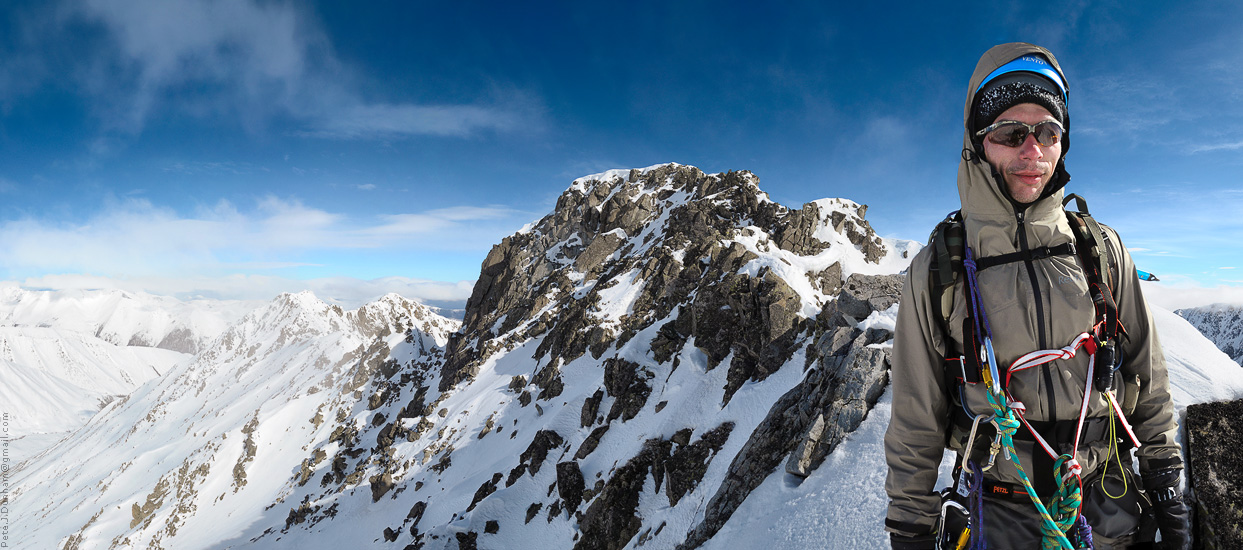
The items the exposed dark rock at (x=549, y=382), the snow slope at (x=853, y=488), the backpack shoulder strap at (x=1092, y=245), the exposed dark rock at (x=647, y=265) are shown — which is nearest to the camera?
the backpack shoulder strap at (x=1092, y=245)

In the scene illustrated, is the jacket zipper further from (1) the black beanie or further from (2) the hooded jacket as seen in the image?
(1) the black beanie

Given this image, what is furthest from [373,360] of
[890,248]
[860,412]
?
[860,412]

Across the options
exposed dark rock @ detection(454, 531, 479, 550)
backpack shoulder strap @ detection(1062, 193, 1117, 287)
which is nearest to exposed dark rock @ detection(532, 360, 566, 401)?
exposed dark rock @ detection(454, 531, 479, 550)

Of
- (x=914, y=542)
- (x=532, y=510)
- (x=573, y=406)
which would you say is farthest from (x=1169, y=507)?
(x=573, y=406)

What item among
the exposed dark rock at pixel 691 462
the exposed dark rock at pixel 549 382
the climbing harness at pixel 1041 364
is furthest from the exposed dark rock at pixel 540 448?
the climbing harness at pixel 1041 364

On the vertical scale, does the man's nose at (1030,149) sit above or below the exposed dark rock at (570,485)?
above

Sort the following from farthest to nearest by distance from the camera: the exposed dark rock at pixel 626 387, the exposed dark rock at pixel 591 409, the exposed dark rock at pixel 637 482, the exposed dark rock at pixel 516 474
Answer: the exposed dark rock at pixel 591 409
the exposed dark rock at pixel 516 474
the exposed dark rock at pixel 626 387
the exposed dark rock at pixel 637 482

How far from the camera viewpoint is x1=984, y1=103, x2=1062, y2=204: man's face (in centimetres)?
316

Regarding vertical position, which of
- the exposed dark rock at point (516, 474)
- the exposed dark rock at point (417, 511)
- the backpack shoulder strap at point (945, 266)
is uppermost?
the backpack shoulder strap at point (945, 266)

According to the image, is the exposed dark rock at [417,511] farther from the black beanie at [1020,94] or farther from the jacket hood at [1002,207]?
the black beanie at [1020,94]

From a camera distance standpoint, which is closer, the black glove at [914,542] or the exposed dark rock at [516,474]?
the black glove at [914,542]

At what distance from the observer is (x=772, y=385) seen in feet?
71.5

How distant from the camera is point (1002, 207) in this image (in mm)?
3229

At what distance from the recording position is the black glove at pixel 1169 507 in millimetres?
3205
